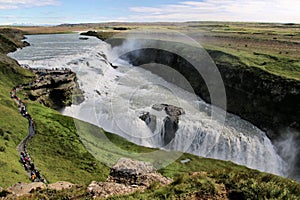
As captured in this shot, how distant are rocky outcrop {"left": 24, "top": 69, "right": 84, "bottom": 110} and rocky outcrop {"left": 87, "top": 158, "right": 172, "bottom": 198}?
30.4m

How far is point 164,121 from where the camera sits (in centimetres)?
3809

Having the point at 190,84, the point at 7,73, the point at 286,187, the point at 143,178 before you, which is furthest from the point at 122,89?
the point at 286,187

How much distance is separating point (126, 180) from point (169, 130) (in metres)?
24.0

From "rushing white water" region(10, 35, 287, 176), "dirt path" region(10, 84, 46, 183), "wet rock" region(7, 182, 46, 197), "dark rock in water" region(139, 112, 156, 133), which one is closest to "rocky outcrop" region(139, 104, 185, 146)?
"dark rock in water" region(139, 112, 156, 133)

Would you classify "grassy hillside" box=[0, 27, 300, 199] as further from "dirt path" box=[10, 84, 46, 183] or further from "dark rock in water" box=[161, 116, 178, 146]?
"dark rock in water" box=[161, 116, 178, 146]

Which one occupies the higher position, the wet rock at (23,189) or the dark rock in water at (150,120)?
the wet rock at (23,189)

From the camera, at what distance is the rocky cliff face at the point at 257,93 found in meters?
42.4

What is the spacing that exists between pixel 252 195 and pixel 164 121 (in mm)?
26155

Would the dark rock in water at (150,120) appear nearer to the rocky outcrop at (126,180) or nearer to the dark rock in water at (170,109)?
the dark rock in water at (170,109)

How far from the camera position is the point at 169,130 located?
1489 inches

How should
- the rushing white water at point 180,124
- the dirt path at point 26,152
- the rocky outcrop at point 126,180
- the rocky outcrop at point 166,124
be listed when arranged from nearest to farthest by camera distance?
the rocky outcrop at point 126,180 < the dirt path at point 26,152 < the rushing white water at point 180,124 < the rocky outcrop at point 166,124

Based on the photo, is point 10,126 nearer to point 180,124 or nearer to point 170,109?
point 180,124

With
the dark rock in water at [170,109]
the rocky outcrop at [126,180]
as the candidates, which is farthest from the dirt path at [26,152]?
the dark rock in water at [170,109]

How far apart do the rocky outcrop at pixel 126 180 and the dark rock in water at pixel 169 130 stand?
22.2 meters
